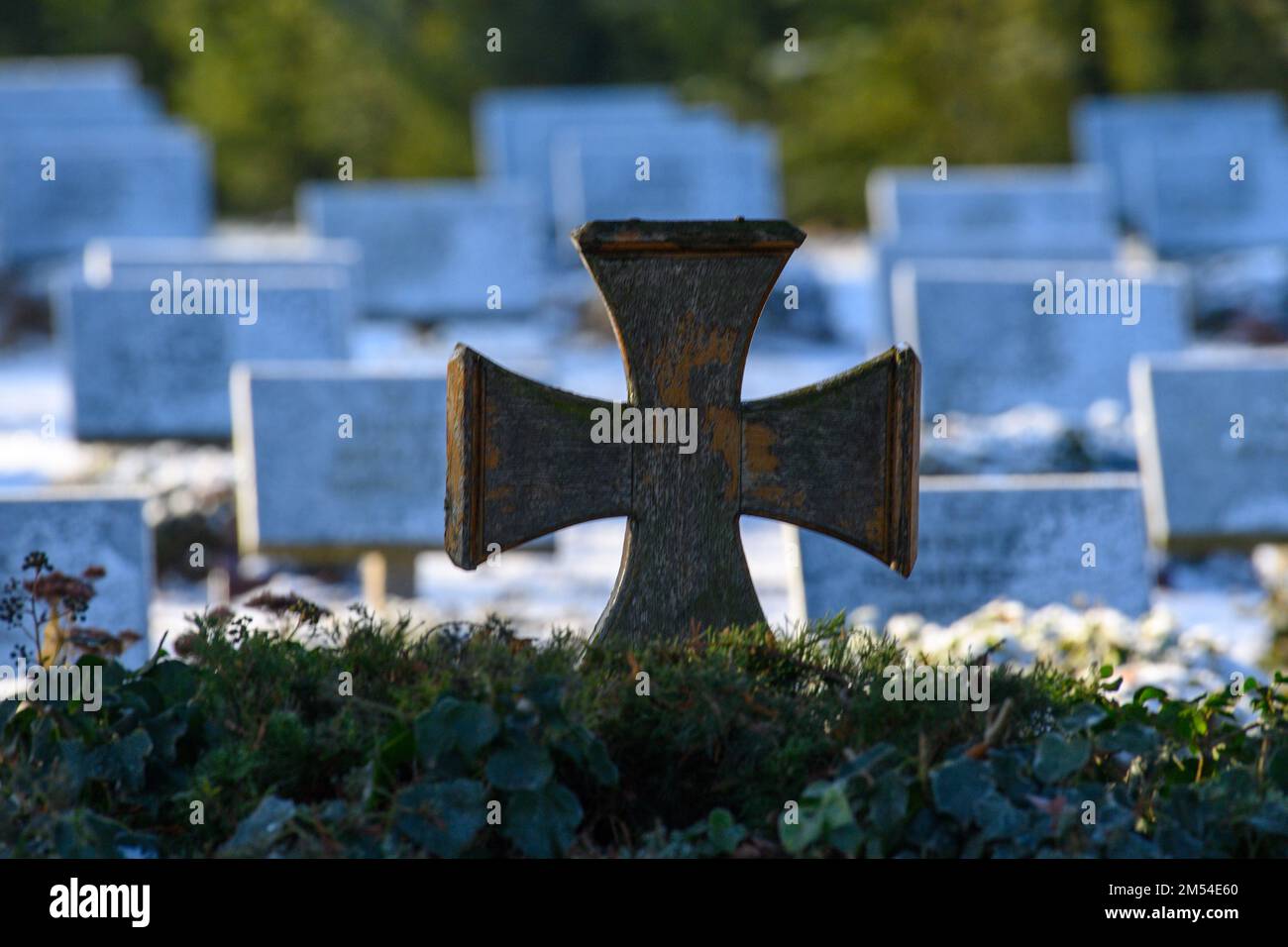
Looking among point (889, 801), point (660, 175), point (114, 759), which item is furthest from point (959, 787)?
point (660, 175)

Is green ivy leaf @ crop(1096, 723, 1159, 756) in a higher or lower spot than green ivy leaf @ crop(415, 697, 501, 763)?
lower

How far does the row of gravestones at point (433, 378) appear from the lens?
5.29 meters

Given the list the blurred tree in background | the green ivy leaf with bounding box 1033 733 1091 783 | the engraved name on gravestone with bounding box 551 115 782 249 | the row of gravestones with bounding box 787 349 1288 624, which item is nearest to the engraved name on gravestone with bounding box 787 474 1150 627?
the row of gravestones with bounding box 787 349 1288 624

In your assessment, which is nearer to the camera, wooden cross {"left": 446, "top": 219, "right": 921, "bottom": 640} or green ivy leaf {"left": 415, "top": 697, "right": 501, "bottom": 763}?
green ivy leaf {"left": 415, "top": 697, "right": 501, "bottom": 763}

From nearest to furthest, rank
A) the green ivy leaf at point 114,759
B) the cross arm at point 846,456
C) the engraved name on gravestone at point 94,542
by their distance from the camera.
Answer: the green ivy leaf at point 114,759
the cross arm at point 846,456
the engraved name on gravestone at point 94,542

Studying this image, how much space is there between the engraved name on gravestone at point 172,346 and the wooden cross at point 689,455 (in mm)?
5197

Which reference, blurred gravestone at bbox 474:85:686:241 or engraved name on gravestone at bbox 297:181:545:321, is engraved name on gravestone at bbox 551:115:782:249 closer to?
blurred gravestone at bbox 474:85:686:241

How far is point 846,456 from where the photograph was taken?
315 cm

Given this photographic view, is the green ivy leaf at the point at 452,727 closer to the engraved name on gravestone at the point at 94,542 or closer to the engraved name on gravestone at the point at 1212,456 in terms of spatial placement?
the engraved name on gravestone at the point at 94,542

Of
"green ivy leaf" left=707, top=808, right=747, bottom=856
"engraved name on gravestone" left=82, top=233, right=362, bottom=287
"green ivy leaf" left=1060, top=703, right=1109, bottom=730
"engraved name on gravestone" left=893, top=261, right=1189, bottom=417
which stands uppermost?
"engraved name on gravestone" left=82, top=233, right=362, bottom=287

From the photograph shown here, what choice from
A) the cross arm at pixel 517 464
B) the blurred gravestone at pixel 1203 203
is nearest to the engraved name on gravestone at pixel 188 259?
the cross arm at pixel 517 464

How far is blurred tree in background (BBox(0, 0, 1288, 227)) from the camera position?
1739 centimetres

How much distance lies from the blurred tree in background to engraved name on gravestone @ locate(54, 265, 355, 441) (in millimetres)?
10242

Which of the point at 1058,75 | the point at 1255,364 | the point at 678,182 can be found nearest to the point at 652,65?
the point at 1058,75
